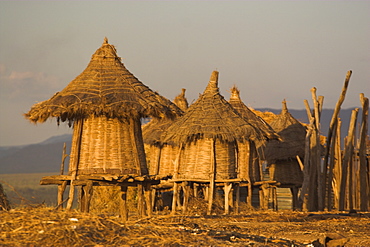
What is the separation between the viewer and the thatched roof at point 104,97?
48.0 ft

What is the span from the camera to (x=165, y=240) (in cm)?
737

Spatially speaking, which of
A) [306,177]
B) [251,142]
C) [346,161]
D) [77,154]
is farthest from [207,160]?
[77,154]

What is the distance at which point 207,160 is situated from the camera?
2012 centimetres

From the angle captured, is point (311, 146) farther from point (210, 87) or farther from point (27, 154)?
point (27, 154)

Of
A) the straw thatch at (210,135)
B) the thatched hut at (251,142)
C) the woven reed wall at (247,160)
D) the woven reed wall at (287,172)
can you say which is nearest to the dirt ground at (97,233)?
the straw thatch at (210,135)

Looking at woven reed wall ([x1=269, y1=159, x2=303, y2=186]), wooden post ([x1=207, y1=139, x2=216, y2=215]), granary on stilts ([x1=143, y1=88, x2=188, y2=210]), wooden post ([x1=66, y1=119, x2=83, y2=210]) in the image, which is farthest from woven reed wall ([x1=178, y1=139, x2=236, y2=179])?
woven reed wall ([x1=269, y1=159, x2=303, y2=186])

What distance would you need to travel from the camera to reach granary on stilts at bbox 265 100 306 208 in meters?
26.5

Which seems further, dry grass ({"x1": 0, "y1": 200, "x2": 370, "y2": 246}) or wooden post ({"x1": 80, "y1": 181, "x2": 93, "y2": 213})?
wooden post ({"x1": 80, "y1": 181, "x2": 93, "y2": 213})

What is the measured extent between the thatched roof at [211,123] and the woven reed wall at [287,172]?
6917 millimetres

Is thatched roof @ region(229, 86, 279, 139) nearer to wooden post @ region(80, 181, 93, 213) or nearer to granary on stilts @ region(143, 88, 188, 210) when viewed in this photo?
granary on stilts @ region(143, 88, 188, 210)

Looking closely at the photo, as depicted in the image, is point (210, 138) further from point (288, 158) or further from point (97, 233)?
point (97, 233)

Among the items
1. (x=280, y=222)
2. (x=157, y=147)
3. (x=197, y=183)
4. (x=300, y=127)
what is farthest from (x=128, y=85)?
(x=300, y=127)

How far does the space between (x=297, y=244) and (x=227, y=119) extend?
36.2ft

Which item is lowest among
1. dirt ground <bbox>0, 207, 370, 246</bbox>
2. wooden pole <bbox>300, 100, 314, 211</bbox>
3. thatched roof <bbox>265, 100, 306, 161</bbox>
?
dirt ground <bbox>0, 207, 370, 246</bbox>
